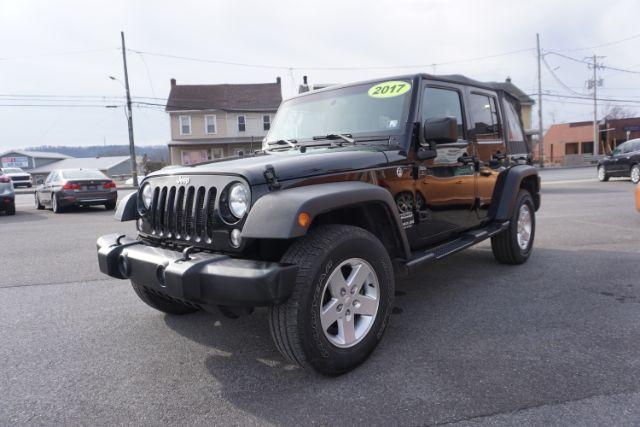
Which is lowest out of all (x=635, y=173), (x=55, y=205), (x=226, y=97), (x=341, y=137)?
(x=635, y=173)

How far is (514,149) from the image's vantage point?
18.3 ft

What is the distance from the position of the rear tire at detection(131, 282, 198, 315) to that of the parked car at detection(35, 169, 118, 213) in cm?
1083

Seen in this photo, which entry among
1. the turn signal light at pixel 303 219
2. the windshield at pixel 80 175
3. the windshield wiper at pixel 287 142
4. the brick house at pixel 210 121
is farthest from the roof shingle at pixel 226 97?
the turn signal light at pixel 303 219

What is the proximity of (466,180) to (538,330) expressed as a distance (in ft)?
4.93

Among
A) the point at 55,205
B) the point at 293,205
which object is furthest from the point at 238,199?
the point at 55,205

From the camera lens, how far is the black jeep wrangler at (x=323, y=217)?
8.31ft

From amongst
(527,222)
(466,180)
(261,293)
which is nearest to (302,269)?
(261,293)

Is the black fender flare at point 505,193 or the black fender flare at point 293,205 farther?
the black fender flare at point 505,193

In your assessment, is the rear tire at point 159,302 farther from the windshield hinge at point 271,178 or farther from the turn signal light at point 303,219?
the turn signal light at point 303,219

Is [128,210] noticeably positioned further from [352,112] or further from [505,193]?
[505,193]

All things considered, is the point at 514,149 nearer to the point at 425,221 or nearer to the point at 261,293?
the point at 425,221

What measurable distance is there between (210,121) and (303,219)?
35529 millimetres

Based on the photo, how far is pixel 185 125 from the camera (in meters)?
36.2

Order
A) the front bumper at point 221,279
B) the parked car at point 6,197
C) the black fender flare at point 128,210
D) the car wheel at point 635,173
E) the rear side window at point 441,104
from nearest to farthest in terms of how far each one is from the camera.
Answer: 1. the front bumper at point 221,279
2. the black fender flare at point 128,210
3. the rear side window at point 441,104
4. the parked car at point 6,197
5. the car wheel at point 635,173
